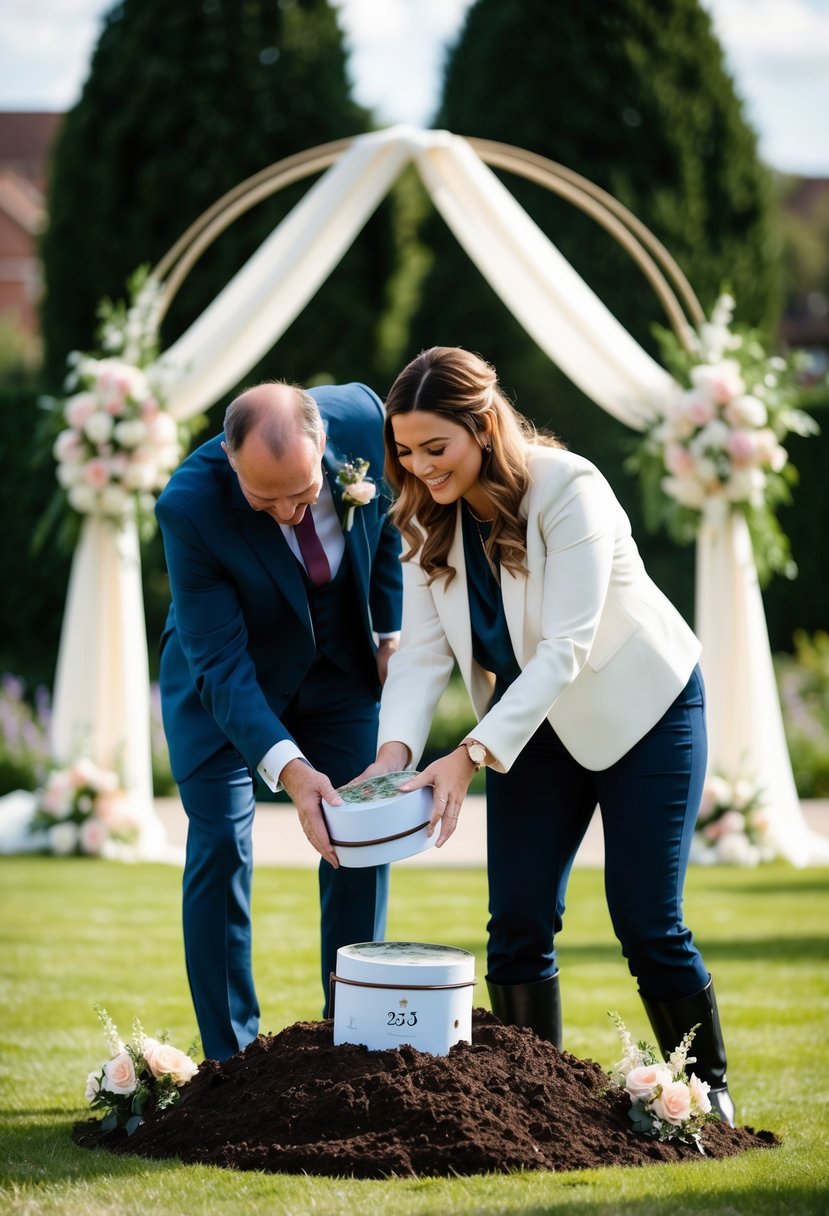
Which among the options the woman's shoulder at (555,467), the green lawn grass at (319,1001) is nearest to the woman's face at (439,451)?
the woman's shoulder at (555,467)

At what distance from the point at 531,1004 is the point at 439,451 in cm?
132

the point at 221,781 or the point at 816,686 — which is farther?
the point at 816,686

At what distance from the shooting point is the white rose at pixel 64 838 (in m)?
8.30

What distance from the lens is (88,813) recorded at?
8.36 metres

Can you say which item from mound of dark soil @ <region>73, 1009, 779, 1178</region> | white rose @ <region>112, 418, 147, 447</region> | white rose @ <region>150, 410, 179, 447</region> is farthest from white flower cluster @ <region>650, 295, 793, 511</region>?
mound of dark soil @ <region>73, 1009, 779, 1178</region>

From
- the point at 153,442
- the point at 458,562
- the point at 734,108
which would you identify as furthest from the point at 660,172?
the point at 458,562

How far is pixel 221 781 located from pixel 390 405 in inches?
43.1

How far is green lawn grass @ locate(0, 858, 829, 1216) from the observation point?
120 inches

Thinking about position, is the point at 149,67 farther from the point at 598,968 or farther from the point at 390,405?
the point at 390,405

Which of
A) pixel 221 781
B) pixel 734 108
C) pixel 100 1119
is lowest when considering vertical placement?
pixel 100 1119

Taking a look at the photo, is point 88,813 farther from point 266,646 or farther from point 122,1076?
point 122,1076

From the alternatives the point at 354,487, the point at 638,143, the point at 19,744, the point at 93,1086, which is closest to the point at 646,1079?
the point at 93,1086

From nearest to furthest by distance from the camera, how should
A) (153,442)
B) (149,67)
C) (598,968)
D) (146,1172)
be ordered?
(146,1172) < (598,968) < (153,442) < (149,67)

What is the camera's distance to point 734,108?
1296cm
